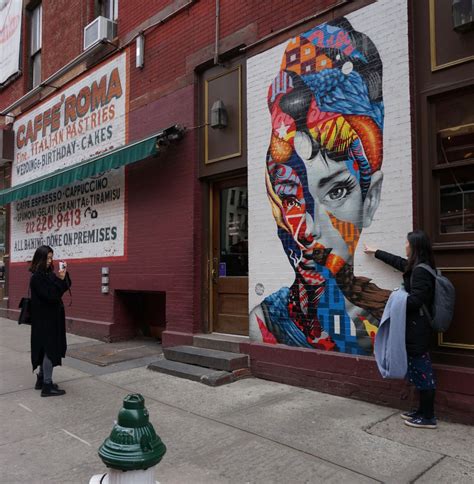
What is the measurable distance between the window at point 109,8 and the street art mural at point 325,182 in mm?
5478

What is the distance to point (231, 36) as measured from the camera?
22.5ft

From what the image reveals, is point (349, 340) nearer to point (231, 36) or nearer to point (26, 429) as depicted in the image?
point (26, 429)

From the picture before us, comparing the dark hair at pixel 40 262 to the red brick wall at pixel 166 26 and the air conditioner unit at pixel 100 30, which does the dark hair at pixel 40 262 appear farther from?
the air conditioner unit at pixel 100 30

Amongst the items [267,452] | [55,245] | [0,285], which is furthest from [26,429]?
[0,285]

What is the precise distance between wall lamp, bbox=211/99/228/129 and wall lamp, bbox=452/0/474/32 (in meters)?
3.23

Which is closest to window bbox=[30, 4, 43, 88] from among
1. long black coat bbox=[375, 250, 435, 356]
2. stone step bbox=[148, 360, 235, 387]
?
stone step bbox=[148, 360, 235, 387]

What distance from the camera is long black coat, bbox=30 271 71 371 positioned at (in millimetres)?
5551

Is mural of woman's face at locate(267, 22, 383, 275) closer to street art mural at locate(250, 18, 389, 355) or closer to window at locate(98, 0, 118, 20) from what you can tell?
street art mural at locate(250, 18, 389, 355)

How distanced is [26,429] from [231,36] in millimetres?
5579

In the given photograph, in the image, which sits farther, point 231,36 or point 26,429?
point 231,36

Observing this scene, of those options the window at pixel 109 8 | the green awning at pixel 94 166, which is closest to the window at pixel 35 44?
the window at pixel 109 8

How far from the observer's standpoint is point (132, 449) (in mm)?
2199

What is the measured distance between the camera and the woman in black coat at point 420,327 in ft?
13.9

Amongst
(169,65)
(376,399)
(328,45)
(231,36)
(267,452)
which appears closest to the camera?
(267,452)
